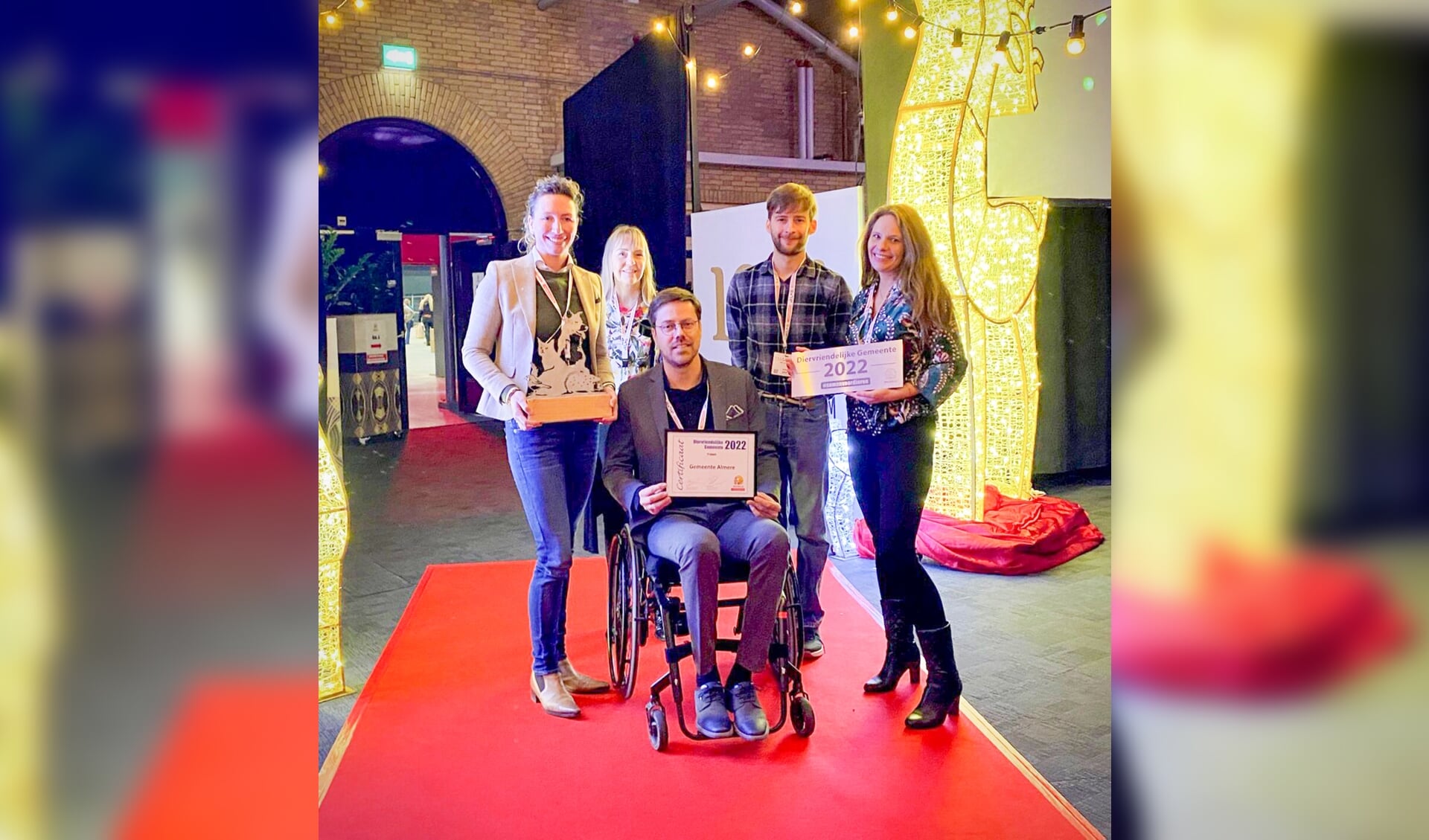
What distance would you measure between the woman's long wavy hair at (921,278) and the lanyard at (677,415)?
684 millimetres

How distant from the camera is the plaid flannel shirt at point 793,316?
349 centimetres

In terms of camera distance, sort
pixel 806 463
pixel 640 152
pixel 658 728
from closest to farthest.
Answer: pixel 658 728 → pixel 806 463 → pixel 640 152

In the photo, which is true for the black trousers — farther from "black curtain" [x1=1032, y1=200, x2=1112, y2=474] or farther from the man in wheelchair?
Answer: "black curtain" [x1=1032, y1=200, x2=1112, y2=474]

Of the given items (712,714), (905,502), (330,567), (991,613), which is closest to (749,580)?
(712,714)

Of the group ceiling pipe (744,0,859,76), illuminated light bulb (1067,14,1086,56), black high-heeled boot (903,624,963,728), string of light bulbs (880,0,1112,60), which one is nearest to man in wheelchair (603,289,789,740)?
black high-heeled boot (903,624,963,728)

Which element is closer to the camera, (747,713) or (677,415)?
(747,713)

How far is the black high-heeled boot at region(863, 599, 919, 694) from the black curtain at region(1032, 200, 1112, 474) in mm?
4134

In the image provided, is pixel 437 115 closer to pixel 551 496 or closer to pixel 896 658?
pixel 551 496

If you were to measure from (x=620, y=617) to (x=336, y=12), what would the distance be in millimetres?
8375

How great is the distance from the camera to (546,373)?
119 inches
